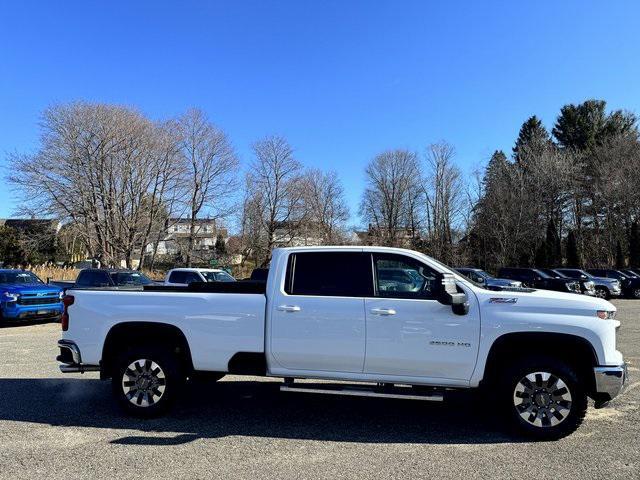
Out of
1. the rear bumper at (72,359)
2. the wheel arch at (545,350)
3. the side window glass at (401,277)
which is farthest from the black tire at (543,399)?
the rear bumper at (72,359)

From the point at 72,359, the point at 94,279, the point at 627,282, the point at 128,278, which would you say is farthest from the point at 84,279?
the point at 627,282

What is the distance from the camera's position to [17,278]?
16.3 m

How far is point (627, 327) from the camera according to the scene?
48.2ft

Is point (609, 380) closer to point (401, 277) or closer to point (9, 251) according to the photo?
point (401, 277)

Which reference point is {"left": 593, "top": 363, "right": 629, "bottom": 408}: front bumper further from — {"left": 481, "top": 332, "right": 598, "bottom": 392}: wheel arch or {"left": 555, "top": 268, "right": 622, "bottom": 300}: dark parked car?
{"left": 555, "top": 268, "right": 622, "bottom": 300}: dark parked car

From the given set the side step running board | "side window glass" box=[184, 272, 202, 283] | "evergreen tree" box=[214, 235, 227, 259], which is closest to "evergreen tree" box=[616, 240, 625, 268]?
"evergreen tree" box=[214, 235, 227, 259]

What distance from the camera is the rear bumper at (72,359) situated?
19.3ft

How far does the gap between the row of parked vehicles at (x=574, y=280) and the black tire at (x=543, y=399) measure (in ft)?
56.6

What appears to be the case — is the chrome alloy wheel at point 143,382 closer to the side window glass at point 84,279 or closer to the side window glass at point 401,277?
the side window glass at point 401,277

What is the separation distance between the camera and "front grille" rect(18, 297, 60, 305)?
591 inches

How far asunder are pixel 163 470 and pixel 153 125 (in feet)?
147

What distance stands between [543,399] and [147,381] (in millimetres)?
4320

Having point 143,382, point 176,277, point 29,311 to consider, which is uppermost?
point 176,277

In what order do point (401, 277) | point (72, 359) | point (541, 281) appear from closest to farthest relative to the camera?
point (401, 277)
point (72, 359)
point (541, 281)
